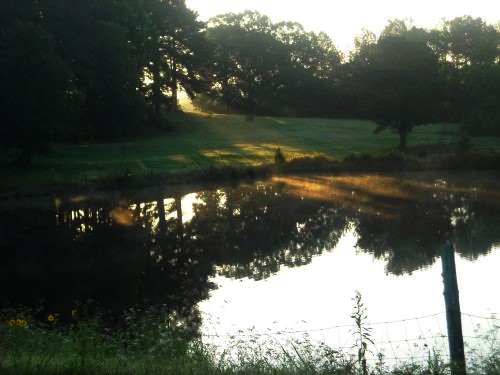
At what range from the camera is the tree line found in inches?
1761

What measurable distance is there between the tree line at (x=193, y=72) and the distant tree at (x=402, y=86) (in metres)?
0.09

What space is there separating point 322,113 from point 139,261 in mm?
76200

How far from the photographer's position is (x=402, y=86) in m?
56.3

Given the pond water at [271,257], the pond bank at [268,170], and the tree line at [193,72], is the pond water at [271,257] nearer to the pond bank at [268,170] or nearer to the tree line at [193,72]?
the pond bank at [268,170]

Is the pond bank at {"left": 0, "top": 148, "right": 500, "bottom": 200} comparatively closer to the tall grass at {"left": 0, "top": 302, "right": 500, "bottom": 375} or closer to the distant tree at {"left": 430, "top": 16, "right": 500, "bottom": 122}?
the distant tree at {"left": 430, "top": 16, "right": 500, "bottom": 122}

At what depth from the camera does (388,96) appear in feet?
183

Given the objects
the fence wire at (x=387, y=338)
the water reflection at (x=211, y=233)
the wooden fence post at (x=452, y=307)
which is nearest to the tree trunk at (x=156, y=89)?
the water reflection at (x=211, y=233)

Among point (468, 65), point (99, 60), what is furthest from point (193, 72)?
point (468, 65)

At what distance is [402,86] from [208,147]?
1731 cm

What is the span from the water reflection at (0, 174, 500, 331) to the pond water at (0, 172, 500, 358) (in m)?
0.07

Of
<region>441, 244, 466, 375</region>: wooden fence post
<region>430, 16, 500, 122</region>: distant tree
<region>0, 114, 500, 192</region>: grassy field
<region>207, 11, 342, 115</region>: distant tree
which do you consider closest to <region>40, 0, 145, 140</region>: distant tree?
<region>0, 114, 500, 192</region>: grassy field

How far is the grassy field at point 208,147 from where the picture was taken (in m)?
46.2

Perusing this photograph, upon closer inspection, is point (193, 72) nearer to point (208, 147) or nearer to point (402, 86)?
point (208, 147)

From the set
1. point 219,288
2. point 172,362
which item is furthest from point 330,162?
point 172,362
